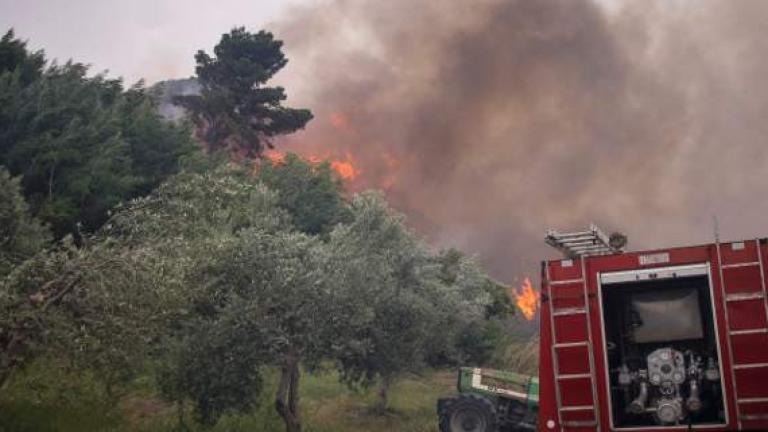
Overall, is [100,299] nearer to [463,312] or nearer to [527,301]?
[463,312]

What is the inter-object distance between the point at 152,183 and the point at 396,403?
59.8 ft

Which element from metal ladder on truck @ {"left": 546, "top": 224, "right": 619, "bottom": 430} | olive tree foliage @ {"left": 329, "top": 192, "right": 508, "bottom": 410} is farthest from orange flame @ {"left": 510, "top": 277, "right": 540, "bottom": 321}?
metal ladder on truck @ {"left": 546, "top": 224, "right": 619, "bottom": 430}

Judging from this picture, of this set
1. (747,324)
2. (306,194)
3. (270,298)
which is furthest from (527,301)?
(747,324)

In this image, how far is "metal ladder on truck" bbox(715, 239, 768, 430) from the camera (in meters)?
11.8

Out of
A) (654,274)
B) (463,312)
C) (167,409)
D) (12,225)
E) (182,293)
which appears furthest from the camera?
(463,312)

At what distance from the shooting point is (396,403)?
3981 centimetres

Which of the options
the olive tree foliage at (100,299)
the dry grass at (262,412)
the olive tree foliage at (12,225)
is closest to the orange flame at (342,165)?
the dry grass at (262,412)

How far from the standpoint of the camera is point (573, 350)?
13023 millimetres

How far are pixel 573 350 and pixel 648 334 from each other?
1.36 metres

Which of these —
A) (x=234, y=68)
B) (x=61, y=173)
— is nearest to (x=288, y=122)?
(x=234, y=68)

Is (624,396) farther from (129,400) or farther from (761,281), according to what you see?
(129,400)

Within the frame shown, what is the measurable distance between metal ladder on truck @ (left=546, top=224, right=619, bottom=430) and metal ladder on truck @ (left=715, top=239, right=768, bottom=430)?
207 centimetres

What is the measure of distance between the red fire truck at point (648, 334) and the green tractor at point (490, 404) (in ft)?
50.3

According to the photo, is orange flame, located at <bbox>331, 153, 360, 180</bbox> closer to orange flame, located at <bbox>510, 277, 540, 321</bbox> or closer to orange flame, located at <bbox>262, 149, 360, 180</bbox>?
orange flame, located at <bbox>262, 149, 360, 180</bbox>
